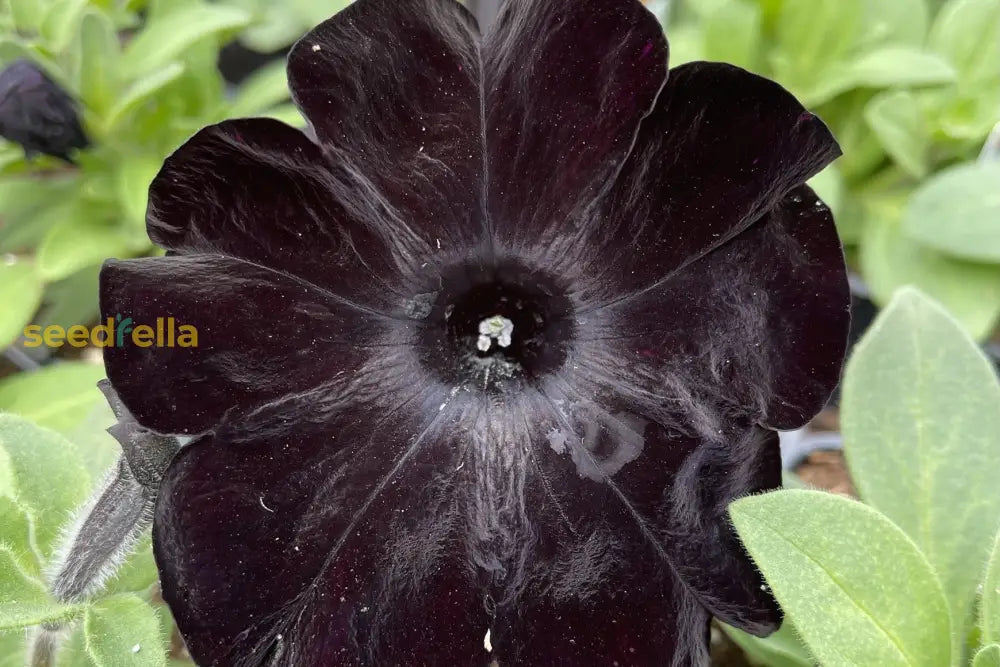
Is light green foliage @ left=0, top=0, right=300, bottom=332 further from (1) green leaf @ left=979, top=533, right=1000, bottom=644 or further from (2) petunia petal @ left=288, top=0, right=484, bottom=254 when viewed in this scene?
(1) green leaf @ left=979, top=533, right=1000, bottom=644

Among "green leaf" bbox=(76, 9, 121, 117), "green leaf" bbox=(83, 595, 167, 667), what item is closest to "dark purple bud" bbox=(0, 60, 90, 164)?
"green leaf" bbox=(76, 9, 121, 117)

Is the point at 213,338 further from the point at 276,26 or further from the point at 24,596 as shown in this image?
the point at 276,26

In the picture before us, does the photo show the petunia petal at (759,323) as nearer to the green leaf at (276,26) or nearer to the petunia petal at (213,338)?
the petunia petal at (213,338)

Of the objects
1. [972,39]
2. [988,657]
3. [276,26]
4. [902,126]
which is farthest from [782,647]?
[276,26]

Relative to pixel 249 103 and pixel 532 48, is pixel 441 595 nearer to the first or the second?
pixel 532 48

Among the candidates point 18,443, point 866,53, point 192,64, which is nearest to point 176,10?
point 192,64

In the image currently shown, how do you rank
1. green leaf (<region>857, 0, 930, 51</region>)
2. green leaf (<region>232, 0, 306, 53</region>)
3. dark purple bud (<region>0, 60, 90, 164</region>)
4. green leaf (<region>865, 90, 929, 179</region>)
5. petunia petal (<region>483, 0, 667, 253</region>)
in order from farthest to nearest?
green leaf (<region>232, 0, 306, 53</region>) < green leaf (<region>857, 0, 930, 51</region>) < green leaf (<region>865, 90, 929, 179</region>) < dark purple bud (<region>0, 60, 90, 164</region>) < petunia petal (<region>483, 0, 667, 253</region>)

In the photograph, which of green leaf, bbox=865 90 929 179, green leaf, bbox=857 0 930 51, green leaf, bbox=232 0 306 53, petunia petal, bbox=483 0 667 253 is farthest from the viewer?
green leaf, bbox=232 0 306 53
